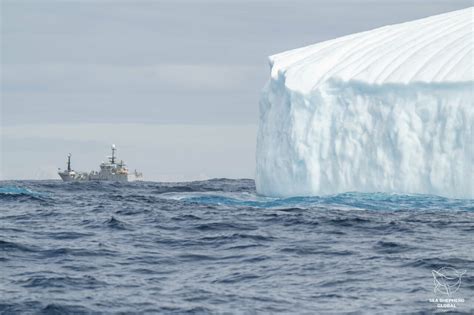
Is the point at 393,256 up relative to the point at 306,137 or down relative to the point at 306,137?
down

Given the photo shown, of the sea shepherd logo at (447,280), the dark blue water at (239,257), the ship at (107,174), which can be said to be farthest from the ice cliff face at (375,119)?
the ship at (107,174)

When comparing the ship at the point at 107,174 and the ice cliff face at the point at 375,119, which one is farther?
the ship at the point at 107,174

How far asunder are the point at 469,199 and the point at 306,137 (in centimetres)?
590

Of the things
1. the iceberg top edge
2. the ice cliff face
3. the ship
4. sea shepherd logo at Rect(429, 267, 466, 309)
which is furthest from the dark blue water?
the ship

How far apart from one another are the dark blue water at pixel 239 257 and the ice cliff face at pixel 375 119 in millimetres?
1378

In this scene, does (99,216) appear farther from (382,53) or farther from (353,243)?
(382,53)

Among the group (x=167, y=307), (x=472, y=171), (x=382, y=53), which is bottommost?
(x=167, y=307)

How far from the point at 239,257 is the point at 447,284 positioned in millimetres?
4504

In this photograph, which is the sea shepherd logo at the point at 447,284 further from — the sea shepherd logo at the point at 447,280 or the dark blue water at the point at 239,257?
the dark blue water at the point at 239,257

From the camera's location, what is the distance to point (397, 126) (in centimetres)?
2952

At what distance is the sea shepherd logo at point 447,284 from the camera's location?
44.7 feet

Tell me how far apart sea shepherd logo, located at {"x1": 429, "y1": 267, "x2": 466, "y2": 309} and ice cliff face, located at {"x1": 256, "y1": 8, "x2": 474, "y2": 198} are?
13.3m

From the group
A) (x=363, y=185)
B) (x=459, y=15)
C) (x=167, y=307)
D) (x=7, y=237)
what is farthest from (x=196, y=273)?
(x=459, y=15)

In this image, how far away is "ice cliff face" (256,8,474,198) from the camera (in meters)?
28.9
